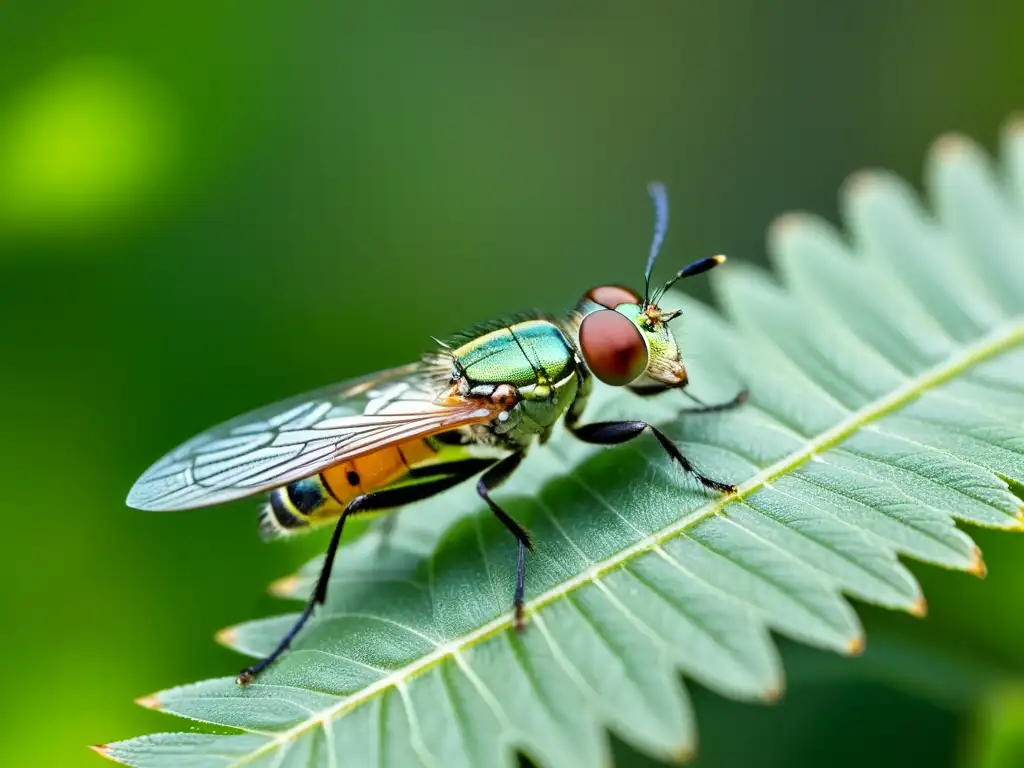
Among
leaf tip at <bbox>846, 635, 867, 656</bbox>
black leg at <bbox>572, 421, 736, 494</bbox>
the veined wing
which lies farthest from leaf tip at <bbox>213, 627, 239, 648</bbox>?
leaf tip at <bbox>846, 635, 867, 656</bbox>

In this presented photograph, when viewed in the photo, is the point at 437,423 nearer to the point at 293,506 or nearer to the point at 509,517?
the point at 509,517

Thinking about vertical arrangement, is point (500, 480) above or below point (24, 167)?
below

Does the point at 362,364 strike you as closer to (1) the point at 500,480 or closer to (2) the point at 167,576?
(2) the point at 167,576

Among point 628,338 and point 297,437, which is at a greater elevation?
point 297,437

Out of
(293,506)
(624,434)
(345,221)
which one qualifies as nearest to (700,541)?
(624,434)

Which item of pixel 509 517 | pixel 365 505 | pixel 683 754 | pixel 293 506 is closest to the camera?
pixel 683 754

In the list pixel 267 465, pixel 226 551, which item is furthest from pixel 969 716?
pixel 226 551
